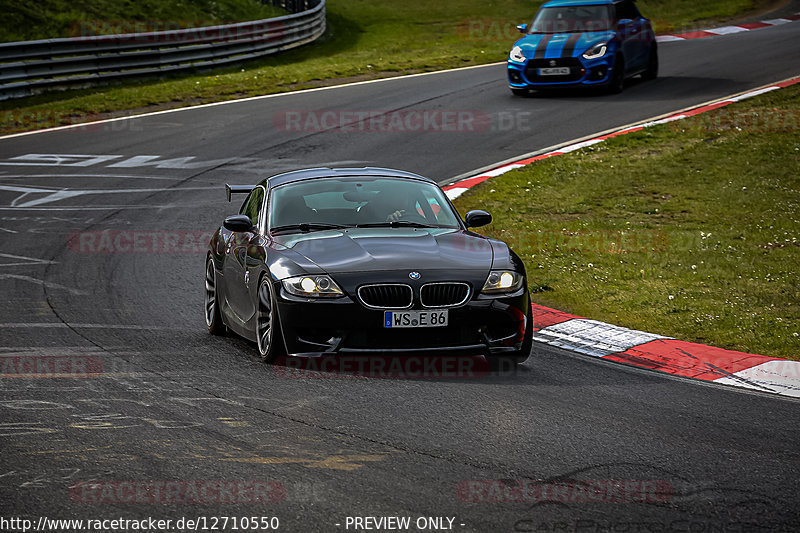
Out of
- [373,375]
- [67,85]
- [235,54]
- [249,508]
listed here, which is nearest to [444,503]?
[249,508]

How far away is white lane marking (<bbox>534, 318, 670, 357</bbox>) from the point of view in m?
8.63

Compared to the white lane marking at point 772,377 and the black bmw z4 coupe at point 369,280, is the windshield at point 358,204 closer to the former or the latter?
the black bmw z4 coupe at point 369,280

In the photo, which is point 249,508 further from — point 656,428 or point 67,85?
point 67,85

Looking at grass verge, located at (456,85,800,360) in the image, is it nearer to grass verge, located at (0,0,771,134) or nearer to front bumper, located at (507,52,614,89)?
front bumper, located at (507,52,614,89)

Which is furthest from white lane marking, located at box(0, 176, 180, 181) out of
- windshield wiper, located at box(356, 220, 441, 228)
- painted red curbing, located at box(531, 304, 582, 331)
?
windshield wiper, located at box(356, 220, 441, 228)

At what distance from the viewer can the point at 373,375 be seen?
7441 mm

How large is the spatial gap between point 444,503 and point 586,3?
63.1 ft

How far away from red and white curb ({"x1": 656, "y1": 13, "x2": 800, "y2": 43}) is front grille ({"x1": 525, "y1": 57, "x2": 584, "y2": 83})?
1019 centimetres

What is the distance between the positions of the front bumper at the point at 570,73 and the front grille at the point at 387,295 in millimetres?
14945

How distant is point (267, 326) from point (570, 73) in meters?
15.0

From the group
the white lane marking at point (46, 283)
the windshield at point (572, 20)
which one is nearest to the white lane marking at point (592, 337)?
the white lane marking at point (46, 283)

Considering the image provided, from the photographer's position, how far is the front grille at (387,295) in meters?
7.41

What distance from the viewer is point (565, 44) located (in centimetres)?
2138

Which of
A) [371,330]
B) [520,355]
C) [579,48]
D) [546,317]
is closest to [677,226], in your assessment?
[546,317]
